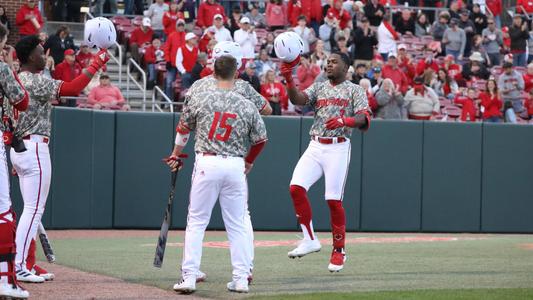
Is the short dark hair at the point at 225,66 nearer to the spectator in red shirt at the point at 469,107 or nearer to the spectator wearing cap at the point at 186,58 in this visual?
the spectator wearing cap at the point at 186,58

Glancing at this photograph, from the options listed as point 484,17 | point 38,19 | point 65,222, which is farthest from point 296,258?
point 484,17

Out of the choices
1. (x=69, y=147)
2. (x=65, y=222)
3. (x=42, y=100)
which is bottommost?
(x=65, y=222)

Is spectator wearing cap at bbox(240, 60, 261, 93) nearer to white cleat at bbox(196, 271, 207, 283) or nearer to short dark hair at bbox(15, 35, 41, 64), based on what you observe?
white cleat at bbox(196, 271, 207, 283)

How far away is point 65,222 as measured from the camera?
17.0 metres

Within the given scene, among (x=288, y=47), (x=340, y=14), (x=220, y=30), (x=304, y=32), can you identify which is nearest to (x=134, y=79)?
(x=220, y=30)

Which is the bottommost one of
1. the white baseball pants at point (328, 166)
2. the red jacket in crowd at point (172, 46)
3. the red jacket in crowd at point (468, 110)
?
the red jacket in crowd at point (468, 110)

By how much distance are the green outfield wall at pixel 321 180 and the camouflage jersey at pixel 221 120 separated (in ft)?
28.0

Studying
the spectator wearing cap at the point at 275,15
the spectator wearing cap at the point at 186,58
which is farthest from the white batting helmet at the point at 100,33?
the spectator wearing cap at the point at 275,15

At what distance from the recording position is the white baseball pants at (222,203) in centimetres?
847

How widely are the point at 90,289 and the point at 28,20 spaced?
12.0 m

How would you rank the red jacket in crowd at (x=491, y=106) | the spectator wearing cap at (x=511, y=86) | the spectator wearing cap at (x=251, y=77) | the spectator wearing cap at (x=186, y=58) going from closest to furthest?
1. the spectator wearing cap at (x=251, y=77)
2. the spectator wearing cap at (x=186, y=58)
3. the red jacket in crowd at (x=491, y=106)
4. the spectator wearing cap at (x=511, y=86)

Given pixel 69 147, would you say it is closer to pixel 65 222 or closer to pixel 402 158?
pixel 65 222

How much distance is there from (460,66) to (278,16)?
4.48 meters

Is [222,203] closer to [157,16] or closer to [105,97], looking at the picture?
[105,97]
